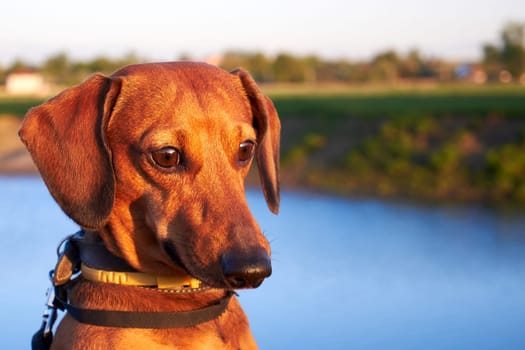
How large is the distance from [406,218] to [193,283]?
938cm

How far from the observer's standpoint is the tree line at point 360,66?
56.1m

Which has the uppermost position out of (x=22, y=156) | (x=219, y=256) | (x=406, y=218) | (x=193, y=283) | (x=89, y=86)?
(x=89, y=86)

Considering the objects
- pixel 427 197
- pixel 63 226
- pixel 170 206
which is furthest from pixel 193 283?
pixel 427 197

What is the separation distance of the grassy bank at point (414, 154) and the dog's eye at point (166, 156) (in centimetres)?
1168

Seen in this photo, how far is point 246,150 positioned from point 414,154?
Result: 13.7 metres

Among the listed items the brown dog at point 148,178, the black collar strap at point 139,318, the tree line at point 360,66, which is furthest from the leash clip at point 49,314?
the tree line at point 360,66

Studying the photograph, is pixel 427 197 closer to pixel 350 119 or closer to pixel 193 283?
pixel 350 119

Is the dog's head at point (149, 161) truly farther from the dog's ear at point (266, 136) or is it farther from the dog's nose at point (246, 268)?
the dog's ear at point (266, 136)

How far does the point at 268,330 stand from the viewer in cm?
680

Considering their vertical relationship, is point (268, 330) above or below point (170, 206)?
below

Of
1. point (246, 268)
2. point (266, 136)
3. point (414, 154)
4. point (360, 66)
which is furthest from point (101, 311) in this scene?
point (360, 66)

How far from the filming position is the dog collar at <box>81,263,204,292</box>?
294cm

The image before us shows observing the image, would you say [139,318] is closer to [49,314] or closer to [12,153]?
[49,314]

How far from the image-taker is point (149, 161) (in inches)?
110
